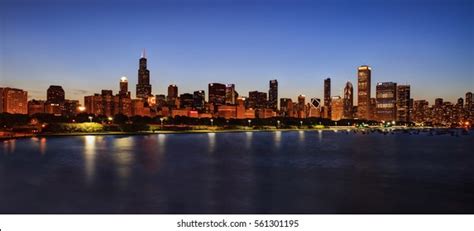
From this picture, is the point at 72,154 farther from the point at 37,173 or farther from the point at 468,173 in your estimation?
the point at 468,173

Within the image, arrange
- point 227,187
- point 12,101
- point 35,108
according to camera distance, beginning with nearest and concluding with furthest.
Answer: point 227,187
point 12,101
point 35,108

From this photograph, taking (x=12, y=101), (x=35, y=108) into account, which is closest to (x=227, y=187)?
(x=12, y=101)

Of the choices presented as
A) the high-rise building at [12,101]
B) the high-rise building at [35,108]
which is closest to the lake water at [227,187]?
the high-rise building at [12,101]

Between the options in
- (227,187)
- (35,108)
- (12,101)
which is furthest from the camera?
(35,108)

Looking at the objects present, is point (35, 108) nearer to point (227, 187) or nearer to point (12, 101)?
point (12, 101)

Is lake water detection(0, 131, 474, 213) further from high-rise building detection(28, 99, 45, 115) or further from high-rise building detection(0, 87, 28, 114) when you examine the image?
high-rise building detection(28, 99, 45, 115)

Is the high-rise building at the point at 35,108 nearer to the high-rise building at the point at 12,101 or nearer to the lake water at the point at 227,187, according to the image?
the high-rise building at the point at 12,101

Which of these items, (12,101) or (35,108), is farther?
(35,108)

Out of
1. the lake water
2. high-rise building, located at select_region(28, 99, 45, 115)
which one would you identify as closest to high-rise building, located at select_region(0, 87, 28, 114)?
high-rise building, located at select_region(28, 99, 45, 115)

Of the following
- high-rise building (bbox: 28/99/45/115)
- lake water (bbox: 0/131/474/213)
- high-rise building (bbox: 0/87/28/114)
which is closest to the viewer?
lake water (bbox: 0/131/474/213)

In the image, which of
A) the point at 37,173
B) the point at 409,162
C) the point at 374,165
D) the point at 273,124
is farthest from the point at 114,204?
the point at 273,124
